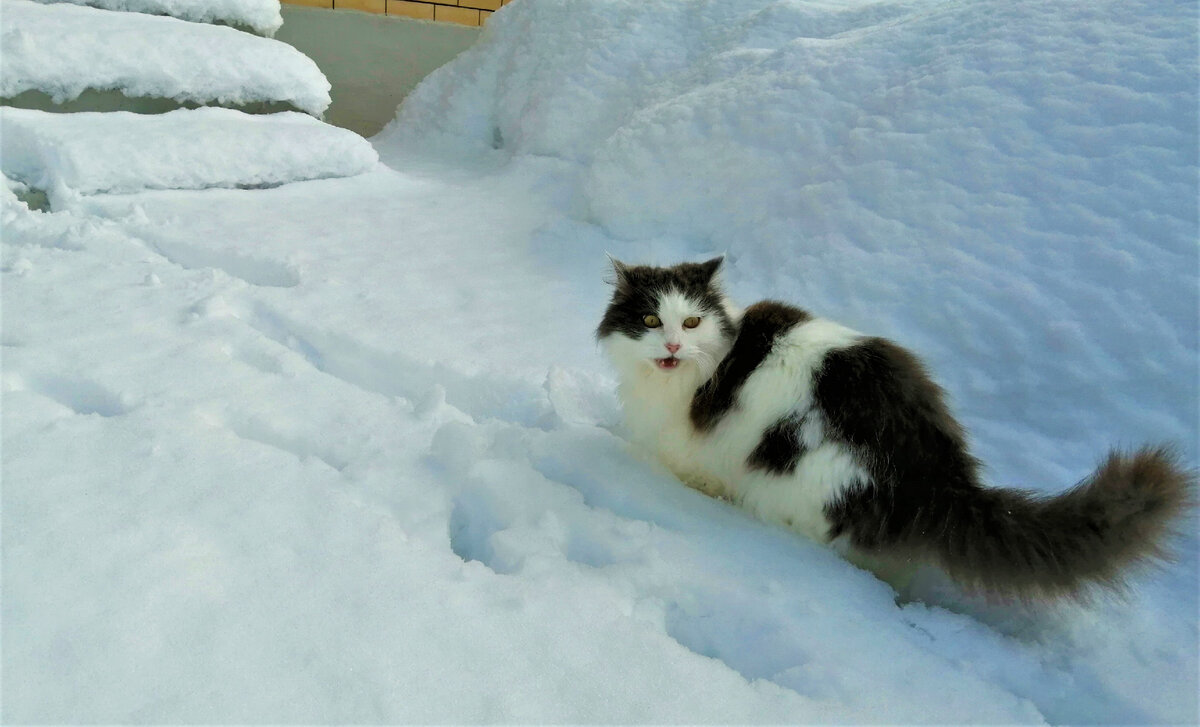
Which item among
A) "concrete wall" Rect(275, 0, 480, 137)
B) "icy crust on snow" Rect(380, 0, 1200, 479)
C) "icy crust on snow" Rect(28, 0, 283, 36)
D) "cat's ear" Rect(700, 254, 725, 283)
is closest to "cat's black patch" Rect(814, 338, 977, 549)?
"cat's ear" Rect(700, 254, 725, 283)

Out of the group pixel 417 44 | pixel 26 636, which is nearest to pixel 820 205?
pixel 26 636

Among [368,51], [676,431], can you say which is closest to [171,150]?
[368,51]

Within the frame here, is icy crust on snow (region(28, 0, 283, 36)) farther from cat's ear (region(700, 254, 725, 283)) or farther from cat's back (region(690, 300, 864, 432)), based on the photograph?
cat's back (region(690, 300, 864, 432))

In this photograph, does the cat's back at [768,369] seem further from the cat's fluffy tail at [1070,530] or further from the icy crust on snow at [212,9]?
the icy crust on snow at [212,9]

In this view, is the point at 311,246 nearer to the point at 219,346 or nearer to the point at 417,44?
the point at 219,346

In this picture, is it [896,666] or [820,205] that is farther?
[820,205]

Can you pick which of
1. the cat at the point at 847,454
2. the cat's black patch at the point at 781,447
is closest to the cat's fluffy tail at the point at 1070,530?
the cat at the point at 847,454

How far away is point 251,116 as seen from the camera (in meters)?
4.14

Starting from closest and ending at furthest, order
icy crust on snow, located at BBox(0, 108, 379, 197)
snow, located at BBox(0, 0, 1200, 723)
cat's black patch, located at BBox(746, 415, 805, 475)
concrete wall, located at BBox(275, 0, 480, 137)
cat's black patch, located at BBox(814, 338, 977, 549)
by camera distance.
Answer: snow, located at BBox(0, 0, 1200, 723), cat's black patch, located at BBox(814, 338, 977, 549), cat's black patch, located at BBox(746, 415, 805, 475), icy crust on snow, located at BBox(0, 108, 379, 197), concrete wall, located at BBox(275, 0, 480, 137)

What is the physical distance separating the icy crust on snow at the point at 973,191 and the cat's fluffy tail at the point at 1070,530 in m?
0.55

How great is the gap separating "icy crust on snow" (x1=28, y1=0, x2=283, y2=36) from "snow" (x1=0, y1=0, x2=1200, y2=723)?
130cm

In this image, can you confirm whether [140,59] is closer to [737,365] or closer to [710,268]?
[710,268]

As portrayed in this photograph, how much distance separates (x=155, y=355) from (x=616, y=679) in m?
1.62

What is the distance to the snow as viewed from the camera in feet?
3.67
